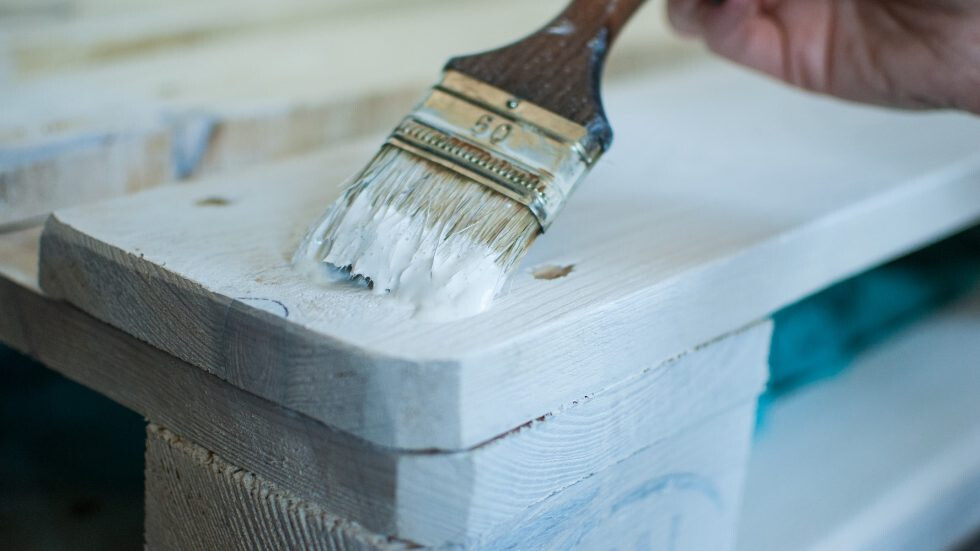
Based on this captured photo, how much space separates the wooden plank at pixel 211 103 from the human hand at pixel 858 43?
32 centimetres

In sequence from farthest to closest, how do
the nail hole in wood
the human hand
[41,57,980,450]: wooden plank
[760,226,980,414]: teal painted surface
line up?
[760,226,980,414]: teal painted surface → the human hand → the nail hole in wood → [41,57,980,450]: wooden plank

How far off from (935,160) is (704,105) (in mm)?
232

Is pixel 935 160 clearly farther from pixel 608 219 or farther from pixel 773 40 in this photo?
pixel 608 219

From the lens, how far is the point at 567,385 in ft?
1.84

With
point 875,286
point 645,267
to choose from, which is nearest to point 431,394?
point 645,267

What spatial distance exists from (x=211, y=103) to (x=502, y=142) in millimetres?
455

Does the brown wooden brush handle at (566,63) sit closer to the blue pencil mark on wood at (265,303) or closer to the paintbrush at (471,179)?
the paintbrush at (471,179)

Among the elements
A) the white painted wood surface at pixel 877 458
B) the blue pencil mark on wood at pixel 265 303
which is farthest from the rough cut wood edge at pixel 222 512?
the white painted wood surface at pixel 877 458

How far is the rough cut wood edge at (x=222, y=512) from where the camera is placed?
555 mm

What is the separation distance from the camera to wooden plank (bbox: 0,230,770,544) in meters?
0.52

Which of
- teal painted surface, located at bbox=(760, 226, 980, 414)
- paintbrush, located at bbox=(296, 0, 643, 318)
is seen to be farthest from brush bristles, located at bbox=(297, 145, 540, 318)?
teal painted surface, located at bbox=(760, 226, 980, 414)

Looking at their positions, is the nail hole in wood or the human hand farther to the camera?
the human hand

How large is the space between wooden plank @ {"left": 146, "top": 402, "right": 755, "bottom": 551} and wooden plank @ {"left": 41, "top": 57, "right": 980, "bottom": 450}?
0.06 meters

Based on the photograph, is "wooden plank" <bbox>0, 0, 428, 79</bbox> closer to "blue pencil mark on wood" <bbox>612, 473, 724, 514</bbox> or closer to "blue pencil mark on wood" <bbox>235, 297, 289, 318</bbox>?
"blue pencil mark on wood" <bbox>235, 297, 289, 318</bbox>
